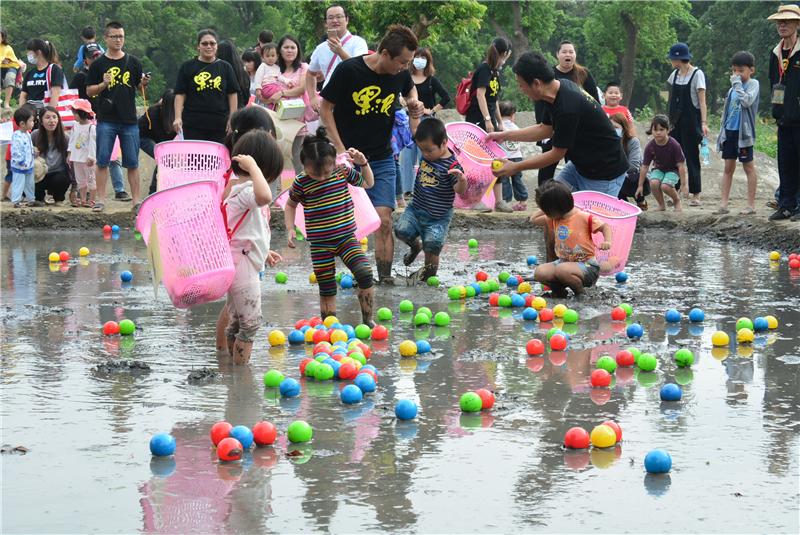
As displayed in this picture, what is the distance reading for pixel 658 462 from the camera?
4.68 meters

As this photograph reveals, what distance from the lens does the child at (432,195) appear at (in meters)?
9.84

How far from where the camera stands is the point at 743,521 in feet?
13.7

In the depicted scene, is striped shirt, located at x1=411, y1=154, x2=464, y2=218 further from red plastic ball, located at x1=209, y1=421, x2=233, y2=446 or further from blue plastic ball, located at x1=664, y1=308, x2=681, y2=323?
red plastic ball, located at x1=209, y1=421, x2=233, y2=446

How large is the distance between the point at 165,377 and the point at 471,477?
2.47 meters

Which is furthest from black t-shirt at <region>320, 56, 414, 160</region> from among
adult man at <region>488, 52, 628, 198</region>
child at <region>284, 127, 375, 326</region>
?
child at <region>284, 127, 375, 326</region>

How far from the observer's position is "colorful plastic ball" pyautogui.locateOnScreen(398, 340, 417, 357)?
279 inches

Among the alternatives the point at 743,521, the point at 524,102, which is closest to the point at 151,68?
the point at 524,102

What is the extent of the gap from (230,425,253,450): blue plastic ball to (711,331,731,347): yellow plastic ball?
3.67 m

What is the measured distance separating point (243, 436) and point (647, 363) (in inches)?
109

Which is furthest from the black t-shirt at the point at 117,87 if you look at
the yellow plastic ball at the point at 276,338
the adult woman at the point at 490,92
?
the yellow plastic ball at the point at 276,338

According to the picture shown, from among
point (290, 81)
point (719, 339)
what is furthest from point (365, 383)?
point (290, 81)

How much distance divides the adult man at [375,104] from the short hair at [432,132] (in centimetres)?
43

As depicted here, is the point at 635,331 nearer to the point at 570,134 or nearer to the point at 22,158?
the point at 570,134

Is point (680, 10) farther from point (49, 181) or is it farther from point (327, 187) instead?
point (327, 187)
